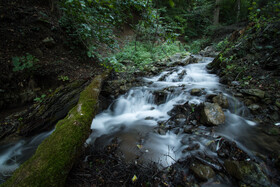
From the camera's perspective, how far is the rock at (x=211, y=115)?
3.21m

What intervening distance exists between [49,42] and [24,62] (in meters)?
1.48

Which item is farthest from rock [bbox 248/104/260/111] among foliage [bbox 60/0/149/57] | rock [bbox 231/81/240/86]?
foliage [bbox 60/0/149/57]

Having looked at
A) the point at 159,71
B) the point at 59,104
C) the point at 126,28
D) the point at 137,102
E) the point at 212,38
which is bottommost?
the point at 137,102

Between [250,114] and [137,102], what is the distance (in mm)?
3790

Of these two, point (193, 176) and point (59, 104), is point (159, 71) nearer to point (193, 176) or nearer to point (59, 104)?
point (59, 104)

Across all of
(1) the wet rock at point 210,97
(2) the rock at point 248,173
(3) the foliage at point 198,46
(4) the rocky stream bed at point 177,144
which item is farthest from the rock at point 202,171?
(3) the foliage at point 198,46

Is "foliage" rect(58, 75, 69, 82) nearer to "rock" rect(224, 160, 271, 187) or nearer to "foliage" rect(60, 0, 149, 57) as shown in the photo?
"foliage" rect(60, 0, 149, 57)

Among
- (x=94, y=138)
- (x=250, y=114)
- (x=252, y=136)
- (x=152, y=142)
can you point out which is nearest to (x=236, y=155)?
(x=252, y=136)

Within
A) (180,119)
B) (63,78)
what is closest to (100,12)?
(63,78)

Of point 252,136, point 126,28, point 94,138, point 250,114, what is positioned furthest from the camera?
point 126,28

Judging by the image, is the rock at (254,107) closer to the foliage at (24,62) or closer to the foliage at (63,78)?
the foliage at (63,78)

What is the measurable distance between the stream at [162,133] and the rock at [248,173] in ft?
1.51

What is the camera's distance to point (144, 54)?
29.0ft

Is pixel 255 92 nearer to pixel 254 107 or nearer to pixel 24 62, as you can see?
pixel 254 107
